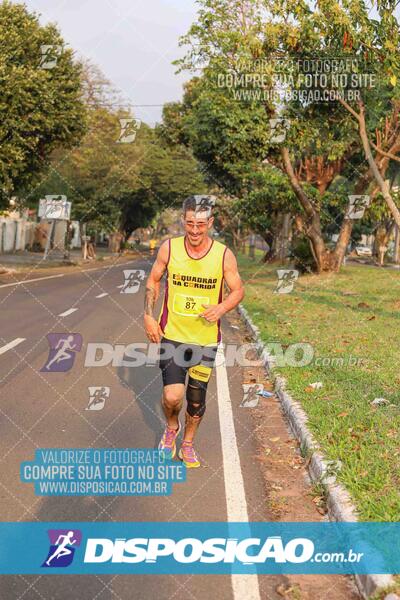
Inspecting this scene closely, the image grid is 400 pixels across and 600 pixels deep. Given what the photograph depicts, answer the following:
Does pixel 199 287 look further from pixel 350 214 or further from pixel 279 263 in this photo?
pixel 279 263

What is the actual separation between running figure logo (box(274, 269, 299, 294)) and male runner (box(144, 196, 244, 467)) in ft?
59.3

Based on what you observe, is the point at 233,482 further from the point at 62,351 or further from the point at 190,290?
the point at 62,351

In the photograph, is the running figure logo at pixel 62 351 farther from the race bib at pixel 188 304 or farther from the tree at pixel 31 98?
the tree at pixel 31 98

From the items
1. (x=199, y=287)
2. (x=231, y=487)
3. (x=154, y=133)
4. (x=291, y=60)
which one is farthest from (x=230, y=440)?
(x=154, y=133)

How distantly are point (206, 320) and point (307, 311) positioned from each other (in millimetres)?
12084

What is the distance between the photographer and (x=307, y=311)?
17562 millimetres

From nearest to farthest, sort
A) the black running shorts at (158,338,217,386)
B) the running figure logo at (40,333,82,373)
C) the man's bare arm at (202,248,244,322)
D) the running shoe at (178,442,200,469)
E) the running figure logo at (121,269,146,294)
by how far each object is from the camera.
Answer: the man's bare arm at (202,248,244,322), the black running shorts at (158,338,217,386), the running shoe at (178,442,200,469), the running figure logo at (40,333,82,373), the running figure logo at (121,269,146,294)

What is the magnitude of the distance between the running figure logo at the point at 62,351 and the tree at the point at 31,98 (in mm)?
13845

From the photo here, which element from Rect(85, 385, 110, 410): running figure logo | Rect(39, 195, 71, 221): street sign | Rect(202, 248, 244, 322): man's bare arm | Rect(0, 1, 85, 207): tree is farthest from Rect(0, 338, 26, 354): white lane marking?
Rect(39, 195, 71, 221): street sign

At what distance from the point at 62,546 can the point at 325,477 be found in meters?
2.16

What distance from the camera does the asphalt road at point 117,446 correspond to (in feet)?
13.4

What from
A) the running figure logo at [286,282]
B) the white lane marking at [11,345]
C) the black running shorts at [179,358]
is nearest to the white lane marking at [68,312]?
the white lane marking at [11,345]

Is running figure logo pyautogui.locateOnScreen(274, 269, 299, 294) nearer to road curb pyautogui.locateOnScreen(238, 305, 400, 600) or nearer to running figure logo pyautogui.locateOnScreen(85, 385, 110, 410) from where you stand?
road curb pyautogui.locateOnScreen(238, 305, 400, 600)

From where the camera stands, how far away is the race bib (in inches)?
226
